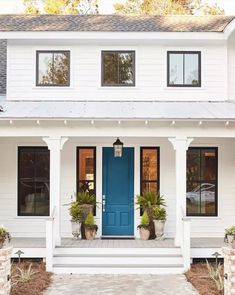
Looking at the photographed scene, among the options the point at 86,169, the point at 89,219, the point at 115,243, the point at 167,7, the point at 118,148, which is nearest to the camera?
the point at 115,243

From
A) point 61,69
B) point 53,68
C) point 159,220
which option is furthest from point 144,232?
point 53,68

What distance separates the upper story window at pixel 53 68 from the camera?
13.8 m

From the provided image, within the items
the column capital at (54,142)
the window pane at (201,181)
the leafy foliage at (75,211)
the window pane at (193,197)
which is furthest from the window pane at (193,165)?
the column capital at (54,142)

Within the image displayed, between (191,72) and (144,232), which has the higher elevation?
(191,72)

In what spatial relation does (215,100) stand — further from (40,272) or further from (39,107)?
(40,272)

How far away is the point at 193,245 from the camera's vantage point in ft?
39.3

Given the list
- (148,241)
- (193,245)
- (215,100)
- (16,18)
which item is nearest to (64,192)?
(148,241)

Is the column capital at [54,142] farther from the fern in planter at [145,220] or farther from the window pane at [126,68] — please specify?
the window pane at [126,68]

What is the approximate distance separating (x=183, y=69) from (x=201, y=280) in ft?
19.5

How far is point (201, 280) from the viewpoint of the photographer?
1008 centimetres

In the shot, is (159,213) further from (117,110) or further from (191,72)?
(191,72)

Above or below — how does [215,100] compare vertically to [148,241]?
above

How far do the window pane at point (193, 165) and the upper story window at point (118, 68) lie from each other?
2396 mm

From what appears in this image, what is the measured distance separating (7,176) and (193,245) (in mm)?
5031
